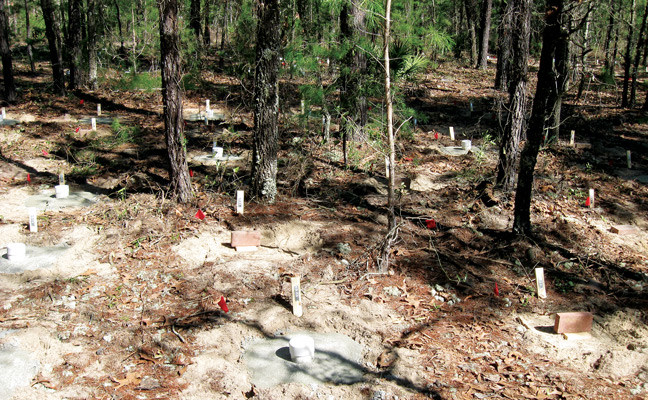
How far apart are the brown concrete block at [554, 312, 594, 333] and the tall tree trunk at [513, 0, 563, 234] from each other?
88.3 inches

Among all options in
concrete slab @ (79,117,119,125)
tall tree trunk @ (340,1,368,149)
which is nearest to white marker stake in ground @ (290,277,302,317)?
tall tree trunk @ (340,1,368,149)

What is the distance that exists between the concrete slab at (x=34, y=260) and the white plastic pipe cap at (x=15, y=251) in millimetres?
55

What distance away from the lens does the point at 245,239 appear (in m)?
7.35

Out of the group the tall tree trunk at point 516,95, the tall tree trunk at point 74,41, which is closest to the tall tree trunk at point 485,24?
the tall tree trunk at point 516,95

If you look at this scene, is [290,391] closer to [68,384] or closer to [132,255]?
[68,384]

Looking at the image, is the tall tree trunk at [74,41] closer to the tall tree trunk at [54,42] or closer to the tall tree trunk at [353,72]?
the tall tree trunk at [54,42]

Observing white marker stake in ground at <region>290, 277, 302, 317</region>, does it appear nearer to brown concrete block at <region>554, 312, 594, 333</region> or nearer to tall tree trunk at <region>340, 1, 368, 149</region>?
brown concrete block at <region>554, 312, 594, 333</region>

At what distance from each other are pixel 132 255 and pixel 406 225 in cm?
429

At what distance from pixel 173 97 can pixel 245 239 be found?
2.76 metres

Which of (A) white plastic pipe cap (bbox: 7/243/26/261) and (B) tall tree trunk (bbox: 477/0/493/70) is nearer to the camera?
(A) white plastic pipe cap (bbox: 7/243/26/261)

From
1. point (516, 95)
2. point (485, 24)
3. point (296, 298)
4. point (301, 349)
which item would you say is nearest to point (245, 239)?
point (296, 298)

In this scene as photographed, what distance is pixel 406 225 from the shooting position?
323 inches

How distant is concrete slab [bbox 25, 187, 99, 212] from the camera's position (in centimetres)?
859

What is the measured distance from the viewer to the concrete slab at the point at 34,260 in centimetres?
639
